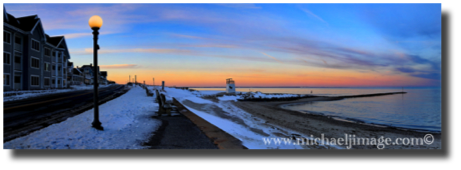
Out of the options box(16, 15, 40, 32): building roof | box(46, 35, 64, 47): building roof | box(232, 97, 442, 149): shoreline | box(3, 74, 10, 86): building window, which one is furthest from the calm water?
box(46, 35, 64, 47): building roof

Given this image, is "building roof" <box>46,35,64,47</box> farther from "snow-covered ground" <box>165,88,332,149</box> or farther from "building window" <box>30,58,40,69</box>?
"snow-covered ground" <box>165,88,332,149</box>

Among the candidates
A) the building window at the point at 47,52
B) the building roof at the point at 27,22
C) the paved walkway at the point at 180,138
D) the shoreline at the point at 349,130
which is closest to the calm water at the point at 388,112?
the shoreline at the point at 349,130

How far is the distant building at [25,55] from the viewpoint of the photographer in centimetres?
2902

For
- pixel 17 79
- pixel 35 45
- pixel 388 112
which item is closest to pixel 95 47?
pixel 388 112

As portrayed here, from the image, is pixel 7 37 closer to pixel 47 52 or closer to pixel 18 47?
pixel 18 47

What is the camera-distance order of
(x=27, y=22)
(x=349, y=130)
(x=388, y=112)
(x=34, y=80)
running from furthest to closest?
(x=34, y=80) → (x=27, y=22) → (x=388, y=112) → (x=349, y=130)

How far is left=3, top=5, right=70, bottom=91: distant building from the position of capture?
29016 millimetres

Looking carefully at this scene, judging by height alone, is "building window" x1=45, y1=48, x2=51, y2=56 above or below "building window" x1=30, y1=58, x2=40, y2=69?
above

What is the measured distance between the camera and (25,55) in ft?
107

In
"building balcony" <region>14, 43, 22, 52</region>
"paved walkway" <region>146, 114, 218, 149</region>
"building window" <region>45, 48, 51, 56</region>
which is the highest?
"building window" <region>45, 48, 51, 56</region>

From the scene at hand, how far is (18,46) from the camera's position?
3150 centimetres
